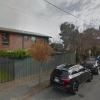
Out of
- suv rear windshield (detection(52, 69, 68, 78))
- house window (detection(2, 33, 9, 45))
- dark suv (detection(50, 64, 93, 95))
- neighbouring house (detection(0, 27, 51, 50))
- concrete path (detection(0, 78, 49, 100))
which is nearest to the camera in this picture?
concrete path (detection(0, 78, 49, 100))

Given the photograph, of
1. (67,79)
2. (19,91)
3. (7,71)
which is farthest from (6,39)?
(67,79)

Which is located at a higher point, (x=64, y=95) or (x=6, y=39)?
(x=6, y=39)

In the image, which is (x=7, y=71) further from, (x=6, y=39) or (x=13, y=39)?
(x=13, y=39)

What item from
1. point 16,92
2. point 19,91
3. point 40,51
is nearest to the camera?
point 16,92

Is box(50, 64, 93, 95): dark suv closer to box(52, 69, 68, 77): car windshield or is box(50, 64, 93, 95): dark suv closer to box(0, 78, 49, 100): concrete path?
box(52, 69, 68, 77): car windshield

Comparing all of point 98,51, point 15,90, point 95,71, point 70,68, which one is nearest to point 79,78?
point 70,68

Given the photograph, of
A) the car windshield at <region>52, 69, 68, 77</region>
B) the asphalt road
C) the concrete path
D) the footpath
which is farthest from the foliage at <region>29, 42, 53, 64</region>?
the asphalt road

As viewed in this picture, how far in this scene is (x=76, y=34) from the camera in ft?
53.8

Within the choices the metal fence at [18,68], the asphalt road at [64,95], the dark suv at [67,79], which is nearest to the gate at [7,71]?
the metal fence at [18,68]

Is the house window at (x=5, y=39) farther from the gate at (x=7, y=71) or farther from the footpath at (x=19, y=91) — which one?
the footpath at (x=19, y=91)

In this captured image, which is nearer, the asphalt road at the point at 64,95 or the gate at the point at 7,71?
the asphalt road at the point at 64,95

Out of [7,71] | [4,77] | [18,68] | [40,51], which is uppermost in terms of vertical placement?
[40,51]

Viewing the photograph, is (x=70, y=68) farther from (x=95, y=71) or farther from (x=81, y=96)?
(x=95, y=71)

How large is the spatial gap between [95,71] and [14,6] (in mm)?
10766
